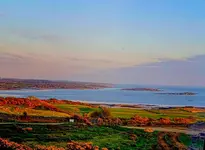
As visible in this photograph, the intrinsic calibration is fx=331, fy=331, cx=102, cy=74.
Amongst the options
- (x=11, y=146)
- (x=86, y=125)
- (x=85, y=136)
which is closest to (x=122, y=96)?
(x=86, y=125)

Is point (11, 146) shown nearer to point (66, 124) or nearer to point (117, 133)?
point (66, 124)

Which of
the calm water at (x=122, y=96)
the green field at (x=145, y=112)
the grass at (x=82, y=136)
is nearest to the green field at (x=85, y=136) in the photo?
the grass at (x=82, y=136)

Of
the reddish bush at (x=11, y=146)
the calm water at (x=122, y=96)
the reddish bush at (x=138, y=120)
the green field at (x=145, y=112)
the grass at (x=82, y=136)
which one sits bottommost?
the reddish bush at (x=11, y=146)

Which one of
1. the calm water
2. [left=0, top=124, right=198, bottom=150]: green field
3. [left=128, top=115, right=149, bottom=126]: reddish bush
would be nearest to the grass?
[left=0, top=124, right=198, bottom=150]: green field

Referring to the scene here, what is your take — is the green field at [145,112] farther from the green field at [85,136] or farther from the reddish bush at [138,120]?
the green field at [85,136]

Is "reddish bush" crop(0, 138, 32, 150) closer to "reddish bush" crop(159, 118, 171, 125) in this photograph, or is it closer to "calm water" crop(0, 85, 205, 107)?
"calm water" crop(0, 85, 205, 107)

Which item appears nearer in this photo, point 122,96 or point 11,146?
point 11,146

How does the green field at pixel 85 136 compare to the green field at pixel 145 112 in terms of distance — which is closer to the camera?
the green field at pixel 85 136

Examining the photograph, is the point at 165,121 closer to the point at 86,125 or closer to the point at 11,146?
the point at 86,125

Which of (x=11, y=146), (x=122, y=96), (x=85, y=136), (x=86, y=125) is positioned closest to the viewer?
(x=11, y=146)
